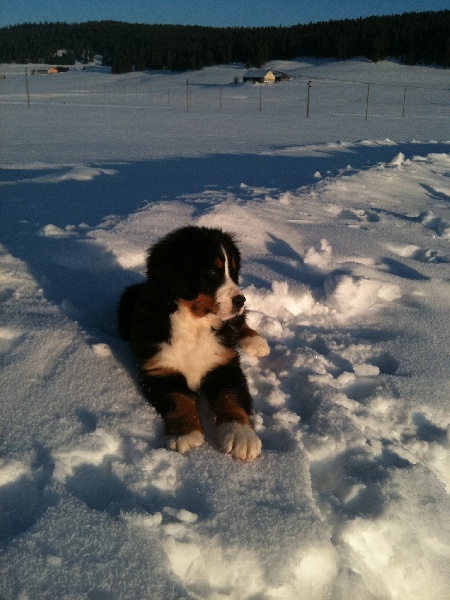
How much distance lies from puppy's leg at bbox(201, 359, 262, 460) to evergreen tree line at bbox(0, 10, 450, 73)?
67876 mm

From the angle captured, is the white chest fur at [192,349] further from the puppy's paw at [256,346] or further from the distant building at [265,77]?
the distant building at [265,77]

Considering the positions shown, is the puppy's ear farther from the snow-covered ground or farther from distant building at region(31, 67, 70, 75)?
distant building at region(31, 67, 70, 75)

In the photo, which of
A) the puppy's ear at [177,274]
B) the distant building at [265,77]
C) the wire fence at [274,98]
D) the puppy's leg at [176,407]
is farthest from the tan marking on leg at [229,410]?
the distant building at [265,77]

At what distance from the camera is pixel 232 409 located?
2.53 meters

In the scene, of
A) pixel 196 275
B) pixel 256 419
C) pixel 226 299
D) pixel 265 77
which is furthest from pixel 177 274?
pixel 265 77

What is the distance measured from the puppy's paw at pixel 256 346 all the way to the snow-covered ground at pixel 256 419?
0.08 meters

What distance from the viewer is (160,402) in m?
2.57

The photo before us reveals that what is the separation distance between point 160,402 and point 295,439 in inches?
28.1

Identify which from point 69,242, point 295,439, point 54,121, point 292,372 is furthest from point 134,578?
point 54,121

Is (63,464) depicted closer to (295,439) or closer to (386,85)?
(295,439)

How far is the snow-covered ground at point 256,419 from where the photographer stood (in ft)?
5.56

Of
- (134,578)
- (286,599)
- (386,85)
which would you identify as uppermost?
(386,85)

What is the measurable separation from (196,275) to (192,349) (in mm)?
431

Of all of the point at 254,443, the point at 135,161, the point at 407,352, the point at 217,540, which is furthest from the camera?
the point at 135,161
